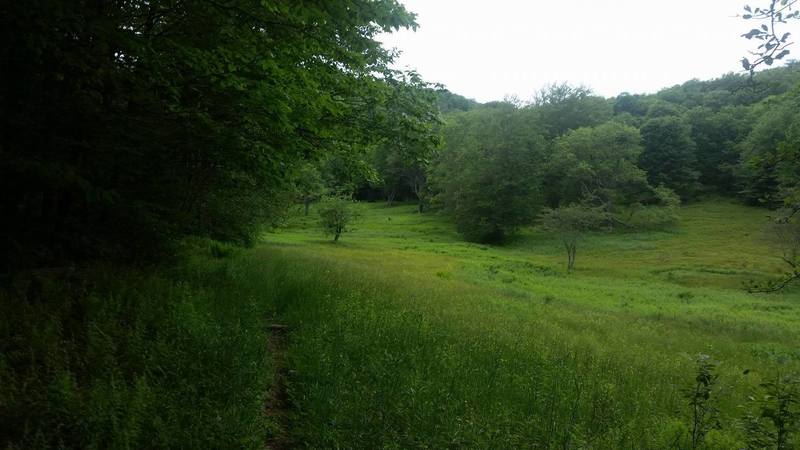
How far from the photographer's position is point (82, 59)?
623cm

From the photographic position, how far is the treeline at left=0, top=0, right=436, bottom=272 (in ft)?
19.3

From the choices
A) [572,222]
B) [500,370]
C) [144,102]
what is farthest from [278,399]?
[572,222]

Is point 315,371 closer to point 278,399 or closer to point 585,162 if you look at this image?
point 278,399

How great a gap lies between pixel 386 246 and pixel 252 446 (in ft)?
134

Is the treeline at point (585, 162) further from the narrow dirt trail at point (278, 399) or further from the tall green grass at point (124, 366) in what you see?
the tall green grass at point (124, 366)

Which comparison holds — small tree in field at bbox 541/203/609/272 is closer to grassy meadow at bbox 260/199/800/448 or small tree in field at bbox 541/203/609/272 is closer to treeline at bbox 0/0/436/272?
grassy meadow at bbox 260/199/800/448

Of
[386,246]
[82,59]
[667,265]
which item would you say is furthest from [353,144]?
[667,265]

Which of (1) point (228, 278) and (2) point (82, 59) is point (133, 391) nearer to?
(2) point (82, 59)

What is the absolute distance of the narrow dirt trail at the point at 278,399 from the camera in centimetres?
422

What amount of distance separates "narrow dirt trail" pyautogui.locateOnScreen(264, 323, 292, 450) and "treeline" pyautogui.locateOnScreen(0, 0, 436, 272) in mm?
3043

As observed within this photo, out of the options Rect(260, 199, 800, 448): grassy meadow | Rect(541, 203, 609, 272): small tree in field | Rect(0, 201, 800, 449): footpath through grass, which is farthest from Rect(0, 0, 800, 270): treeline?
Rect(541, 203, 609, 272): small tree in field

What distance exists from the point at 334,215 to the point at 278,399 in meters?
42.1

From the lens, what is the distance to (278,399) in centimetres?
507

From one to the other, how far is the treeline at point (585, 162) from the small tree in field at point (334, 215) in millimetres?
9931
